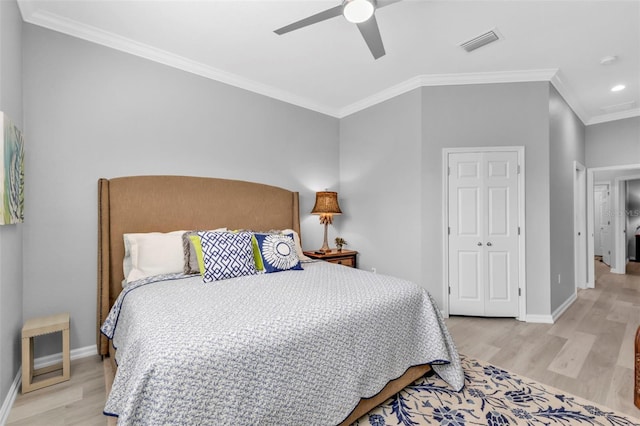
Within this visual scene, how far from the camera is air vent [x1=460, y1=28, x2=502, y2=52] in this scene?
266cm

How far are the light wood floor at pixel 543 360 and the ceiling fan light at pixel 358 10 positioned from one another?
2818mm

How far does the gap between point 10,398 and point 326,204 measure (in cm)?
319

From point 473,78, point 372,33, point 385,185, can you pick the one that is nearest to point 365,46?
point 372,33

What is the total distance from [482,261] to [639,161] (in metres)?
3.23

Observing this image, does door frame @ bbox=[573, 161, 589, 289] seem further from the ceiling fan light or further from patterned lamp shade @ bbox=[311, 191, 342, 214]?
the ceiling fan light

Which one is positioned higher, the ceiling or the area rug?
the ceiling

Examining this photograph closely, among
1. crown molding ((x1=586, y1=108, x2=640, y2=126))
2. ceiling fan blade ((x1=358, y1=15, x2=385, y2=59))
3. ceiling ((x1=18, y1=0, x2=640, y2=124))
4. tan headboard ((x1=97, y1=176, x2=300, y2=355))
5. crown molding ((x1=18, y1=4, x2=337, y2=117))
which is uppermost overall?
ceiling ((x1=18, y1=0, x2=640, y2=124))

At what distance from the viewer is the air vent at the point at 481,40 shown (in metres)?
2.66

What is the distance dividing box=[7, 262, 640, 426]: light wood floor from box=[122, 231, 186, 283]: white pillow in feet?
2.66

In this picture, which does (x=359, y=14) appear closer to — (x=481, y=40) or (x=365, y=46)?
(x=365, y=46)

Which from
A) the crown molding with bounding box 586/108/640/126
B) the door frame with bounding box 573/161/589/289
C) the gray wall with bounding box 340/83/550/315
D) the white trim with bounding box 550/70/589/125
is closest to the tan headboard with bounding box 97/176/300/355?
the gray wall with bounding box 340/83/550/315

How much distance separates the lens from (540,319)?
11.0 ft

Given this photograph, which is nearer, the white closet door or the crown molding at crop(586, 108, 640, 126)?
the white closet door

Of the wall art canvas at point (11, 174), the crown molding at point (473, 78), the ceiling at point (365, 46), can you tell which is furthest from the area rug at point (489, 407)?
the crown molding at point (473, 78)
